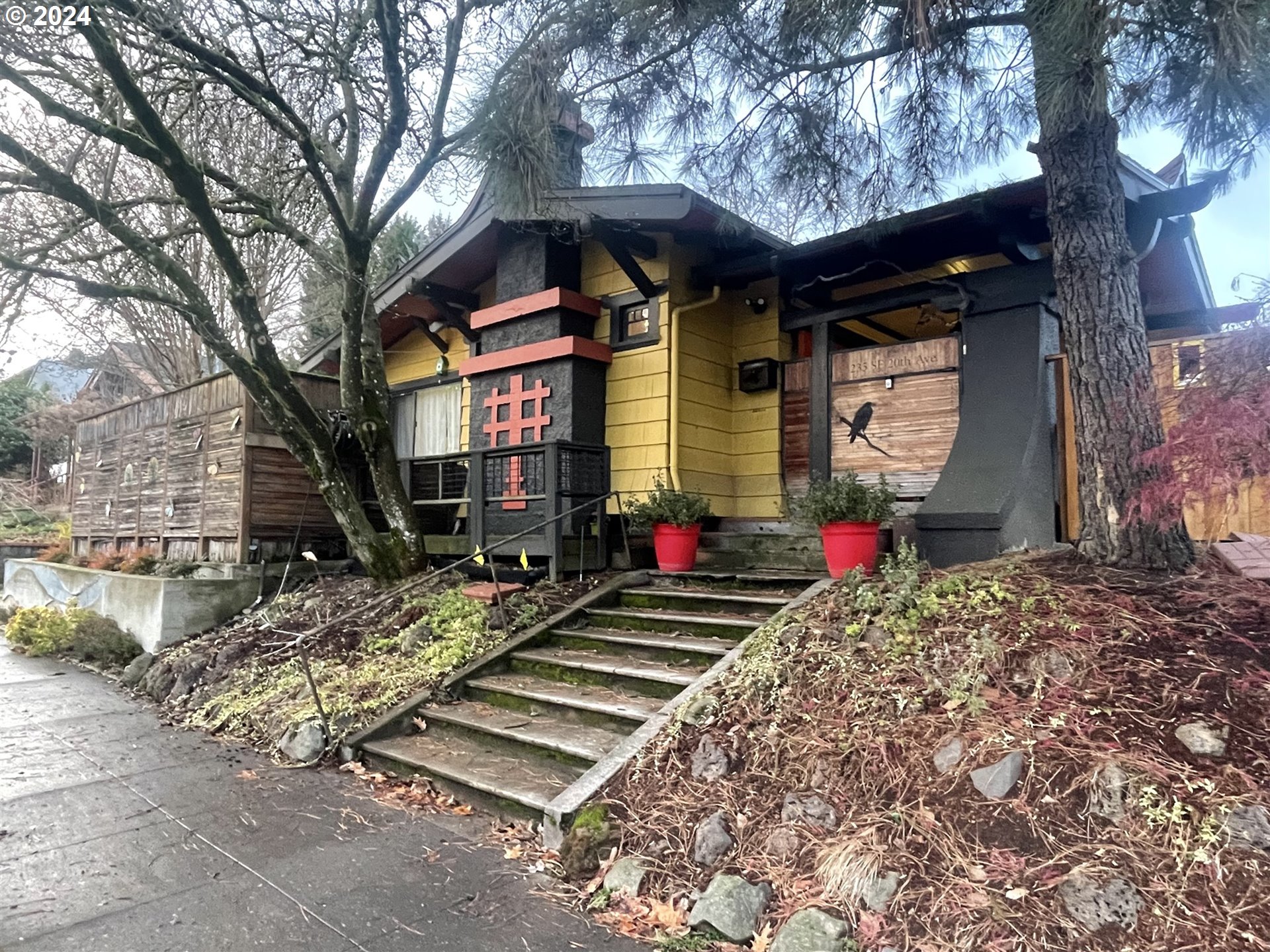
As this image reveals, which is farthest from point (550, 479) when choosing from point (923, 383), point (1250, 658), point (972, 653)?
point (1250, 658)

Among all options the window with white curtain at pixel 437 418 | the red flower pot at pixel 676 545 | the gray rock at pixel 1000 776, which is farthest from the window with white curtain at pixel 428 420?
the gray rock at pixel 1000 776

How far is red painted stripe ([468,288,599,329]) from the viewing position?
7.56m

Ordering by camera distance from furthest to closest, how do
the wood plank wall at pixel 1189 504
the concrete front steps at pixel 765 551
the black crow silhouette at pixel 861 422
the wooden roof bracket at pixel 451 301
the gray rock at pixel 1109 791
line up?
the wooden roof bracket at pixel 451 301 → the black crow silhouette at pixel 861 422 → the concrete front steps at pixel 765 551 → the wood plank wall at pixel 1189 504 → the gray rock at pixel 1109 791

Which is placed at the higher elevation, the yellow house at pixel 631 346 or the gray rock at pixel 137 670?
the yellow house at pixel 631 346

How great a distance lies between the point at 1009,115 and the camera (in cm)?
506

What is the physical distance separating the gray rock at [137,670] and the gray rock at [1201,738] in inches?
316

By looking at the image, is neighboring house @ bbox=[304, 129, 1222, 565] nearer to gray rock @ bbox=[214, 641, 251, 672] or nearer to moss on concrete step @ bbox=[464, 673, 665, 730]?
moss on concrete step @ bbox=[464, 673, 665, 730]

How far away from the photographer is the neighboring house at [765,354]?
5.72 metres

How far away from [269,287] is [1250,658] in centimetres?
1712

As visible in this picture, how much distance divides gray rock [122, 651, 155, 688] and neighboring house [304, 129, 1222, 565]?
2.98 m

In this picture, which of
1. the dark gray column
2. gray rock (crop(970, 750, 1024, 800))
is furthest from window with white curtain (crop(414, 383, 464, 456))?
gray rock (crop(970, 750, 1024, 800))

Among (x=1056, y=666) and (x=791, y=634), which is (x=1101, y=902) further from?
(x=791, y=634)

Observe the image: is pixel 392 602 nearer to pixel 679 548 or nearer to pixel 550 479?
pixel 550 479

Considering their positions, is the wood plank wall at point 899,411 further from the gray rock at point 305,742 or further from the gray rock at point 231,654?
the gray rock at point 231,654
